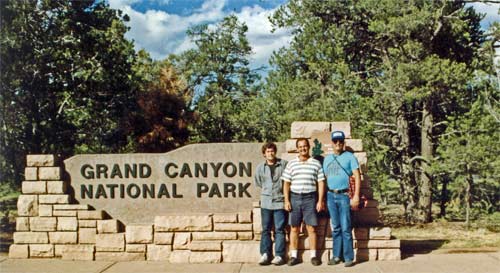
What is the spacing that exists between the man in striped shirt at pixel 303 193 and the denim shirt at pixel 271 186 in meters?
0.10

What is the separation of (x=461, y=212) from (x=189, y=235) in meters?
8.74

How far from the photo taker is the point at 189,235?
316 inches

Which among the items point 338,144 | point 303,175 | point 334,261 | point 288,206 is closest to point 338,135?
point 338,144

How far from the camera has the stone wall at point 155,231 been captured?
25.2 feet

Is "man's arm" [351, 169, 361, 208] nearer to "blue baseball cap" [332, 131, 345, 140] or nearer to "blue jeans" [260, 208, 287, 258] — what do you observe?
"blue baseball cap" [332, 131, 345, 140]

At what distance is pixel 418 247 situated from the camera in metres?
8.84

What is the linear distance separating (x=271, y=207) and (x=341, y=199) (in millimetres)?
896

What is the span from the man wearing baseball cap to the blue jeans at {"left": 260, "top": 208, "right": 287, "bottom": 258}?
62 centimetres

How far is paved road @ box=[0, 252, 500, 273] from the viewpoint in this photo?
7.07 m

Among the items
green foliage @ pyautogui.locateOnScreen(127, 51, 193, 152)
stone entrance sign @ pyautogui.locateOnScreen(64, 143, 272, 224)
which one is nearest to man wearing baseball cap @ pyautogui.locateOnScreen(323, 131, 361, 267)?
stone entrance sign @ pyautogui.locateOnScreen(64, 143, 272, 224)

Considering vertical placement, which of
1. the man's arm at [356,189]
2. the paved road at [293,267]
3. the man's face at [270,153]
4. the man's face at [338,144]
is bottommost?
the paved road at [293,267]

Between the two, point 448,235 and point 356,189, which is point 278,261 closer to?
point 356,189

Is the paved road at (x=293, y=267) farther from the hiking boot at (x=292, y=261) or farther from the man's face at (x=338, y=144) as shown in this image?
the man's face at (x=338, y=144)

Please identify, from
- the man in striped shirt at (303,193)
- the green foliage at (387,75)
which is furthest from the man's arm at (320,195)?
the green foliage at (387,75)
